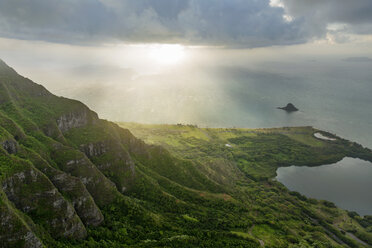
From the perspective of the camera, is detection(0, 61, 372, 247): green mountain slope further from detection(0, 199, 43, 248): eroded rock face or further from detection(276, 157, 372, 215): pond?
detection(276, 157, 372, 215): pond

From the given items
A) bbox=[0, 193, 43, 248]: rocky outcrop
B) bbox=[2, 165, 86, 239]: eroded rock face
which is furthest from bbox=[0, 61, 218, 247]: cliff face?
bbox=[0, 193, 43, 248]: rocky outcrop

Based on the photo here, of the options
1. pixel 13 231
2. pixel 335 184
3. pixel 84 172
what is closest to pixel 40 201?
pixel 13 231

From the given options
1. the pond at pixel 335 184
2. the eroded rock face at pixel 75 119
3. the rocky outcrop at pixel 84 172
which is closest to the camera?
the rocky outcrop at pixel 84 172

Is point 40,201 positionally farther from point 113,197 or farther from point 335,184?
point 335,184

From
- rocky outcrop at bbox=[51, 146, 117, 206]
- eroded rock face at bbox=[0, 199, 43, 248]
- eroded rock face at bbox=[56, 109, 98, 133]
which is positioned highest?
eroded rock face at bbox=[56, 109, 98, 133]

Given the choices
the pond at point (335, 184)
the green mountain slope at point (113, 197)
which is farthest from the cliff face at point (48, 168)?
the pond at point (335, 184)

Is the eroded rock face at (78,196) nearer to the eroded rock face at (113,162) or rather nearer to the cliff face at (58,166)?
the cliff face at (58,166)

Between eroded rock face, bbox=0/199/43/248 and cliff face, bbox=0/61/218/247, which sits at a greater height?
cliff face, bbox=0/61/218/247
